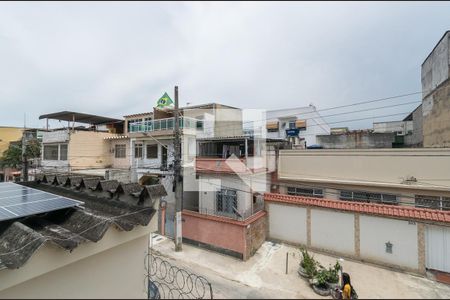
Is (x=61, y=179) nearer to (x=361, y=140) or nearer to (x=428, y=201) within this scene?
(x=428, y=201)

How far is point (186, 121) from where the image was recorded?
1692 centimetres

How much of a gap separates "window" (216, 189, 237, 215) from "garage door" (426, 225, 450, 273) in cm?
798

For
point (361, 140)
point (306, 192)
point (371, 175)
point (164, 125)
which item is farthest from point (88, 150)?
point (361, 140)

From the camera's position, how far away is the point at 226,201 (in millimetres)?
12609

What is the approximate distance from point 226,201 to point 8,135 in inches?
1352

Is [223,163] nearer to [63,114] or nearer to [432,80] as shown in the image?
[432,80]

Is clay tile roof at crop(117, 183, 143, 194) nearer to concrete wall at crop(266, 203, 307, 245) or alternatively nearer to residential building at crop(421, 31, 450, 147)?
concrete wall at crop(266, 203, 307, 245)

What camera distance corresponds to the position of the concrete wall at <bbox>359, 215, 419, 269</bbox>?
30.9 ft

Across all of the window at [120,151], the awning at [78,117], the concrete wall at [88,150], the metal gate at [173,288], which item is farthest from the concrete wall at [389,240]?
the awning at [78,117]

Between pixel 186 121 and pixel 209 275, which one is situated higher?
pixel 186 121

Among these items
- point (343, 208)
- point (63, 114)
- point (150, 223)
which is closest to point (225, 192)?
point (343, 208)

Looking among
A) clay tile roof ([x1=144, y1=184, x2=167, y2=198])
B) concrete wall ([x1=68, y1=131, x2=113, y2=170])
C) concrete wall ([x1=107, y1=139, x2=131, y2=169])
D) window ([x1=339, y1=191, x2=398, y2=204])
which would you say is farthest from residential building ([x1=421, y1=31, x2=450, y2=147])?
concrete wall ([x1=68, y1=131, x2=113, y2=170])

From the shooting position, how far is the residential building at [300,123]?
2483 centimetres

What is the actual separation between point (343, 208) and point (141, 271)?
9.55m
